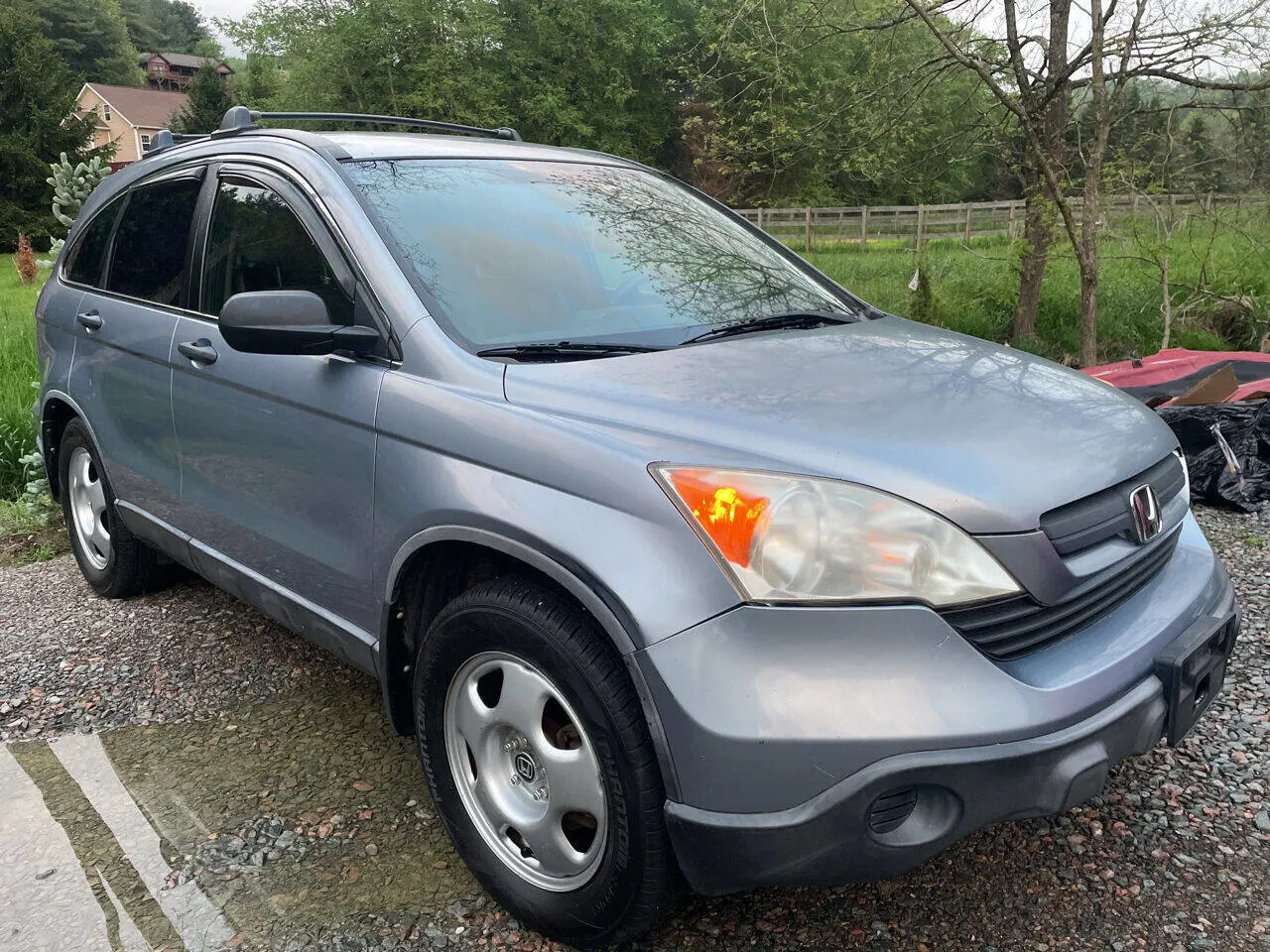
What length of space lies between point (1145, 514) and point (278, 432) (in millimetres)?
2204

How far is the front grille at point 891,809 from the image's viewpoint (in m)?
1.78

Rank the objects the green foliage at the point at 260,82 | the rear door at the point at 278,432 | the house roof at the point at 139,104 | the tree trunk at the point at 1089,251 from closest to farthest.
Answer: the rear door at the point at 278,432, the tree trunk at the point at 1089,251, the green foliage at the point at 260,82, the house roof at the point at 139,104

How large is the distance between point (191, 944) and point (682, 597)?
1.49 meters

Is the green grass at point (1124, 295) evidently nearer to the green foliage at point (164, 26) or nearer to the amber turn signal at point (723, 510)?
the amber turn signal at point (723, 510)

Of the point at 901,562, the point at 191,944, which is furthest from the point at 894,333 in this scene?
the point at 191,944

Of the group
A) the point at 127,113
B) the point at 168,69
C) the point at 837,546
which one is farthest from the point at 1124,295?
the point at 168,69

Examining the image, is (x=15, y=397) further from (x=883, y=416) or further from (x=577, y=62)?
(x=577, y=62)

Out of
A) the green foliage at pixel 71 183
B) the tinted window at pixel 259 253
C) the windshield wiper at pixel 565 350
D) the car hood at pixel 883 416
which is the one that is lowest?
the car hood at pixel 883 416

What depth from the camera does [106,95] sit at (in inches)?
2702

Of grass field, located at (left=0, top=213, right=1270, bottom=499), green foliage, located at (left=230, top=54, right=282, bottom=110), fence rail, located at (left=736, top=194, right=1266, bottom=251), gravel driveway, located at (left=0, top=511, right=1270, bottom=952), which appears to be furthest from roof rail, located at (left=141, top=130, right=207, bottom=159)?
green foliage, located at (left=230, top=54, right=282, bottom=110)

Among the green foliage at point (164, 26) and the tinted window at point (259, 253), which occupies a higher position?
the green foliage at point (164, 26)

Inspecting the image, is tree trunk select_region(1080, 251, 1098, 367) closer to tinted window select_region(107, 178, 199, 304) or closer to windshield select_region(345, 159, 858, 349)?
windshield select_region(345, 159, 858, 349)

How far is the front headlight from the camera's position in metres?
1.82

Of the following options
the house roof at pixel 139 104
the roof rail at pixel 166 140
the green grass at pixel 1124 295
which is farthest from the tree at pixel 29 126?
the roof rail at pixel 166 140
